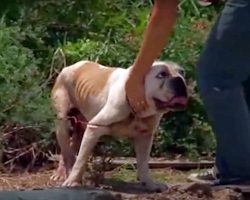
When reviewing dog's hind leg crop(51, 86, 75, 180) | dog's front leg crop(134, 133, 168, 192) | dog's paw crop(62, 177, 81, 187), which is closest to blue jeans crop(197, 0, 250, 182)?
dog's front leg crop(134, 133, 168, 192)

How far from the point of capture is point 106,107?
649 cm

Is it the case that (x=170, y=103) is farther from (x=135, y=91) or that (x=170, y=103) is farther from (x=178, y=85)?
Result: (x=135, y=91)

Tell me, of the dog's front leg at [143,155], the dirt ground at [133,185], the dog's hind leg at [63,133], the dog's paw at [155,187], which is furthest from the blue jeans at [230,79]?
the dog's hind leg at [63,133]

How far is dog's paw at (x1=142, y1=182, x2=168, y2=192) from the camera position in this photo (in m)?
6.46

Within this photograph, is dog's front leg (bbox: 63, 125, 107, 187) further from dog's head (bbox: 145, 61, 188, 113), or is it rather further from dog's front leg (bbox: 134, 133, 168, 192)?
dog's head (bbox: 145, 61, 188, 113)

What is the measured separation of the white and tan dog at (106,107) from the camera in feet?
20.7

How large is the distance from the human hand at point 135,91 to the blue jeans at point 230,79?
302mm

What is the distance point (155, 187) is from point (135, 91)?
30.6 inches

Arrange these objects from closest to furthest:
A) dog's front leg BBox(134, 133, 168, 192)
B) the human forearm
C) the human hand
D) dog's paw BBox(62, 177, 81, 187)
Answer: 1. the human forearm
2. the human hand
3. dog's paw BBox(62, 177, 81, 187)
4. dog's front leg BBox(134, 133, 168, 192)

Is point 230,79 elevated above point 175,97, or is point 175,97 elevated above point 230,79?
point 230,79

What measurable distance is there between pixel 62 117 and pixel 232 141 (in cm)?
121

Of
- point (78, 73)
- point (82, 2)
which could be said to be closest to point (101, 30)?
point (82, 2)

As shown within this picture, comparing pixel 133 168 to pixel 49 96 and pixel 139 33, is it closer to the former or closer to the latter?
pixel 49 96

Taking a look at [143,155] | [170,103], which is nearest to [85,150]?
[143,155]
